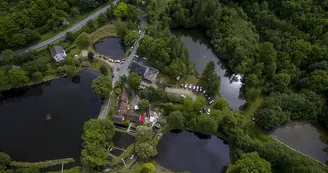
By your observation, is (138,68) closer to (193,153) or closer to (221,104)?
(221,104)

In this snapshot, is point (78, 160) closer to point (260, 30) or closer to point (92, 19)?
point (92, 19)

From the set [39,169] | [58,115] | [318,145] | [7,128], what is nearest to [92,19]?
[58,115]

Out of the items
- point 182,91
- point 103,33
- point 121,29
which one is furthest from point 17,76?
point 182,91

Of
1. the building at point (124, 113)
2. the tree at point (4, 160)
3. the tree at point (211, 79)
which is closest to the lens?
the tree at point (4, 160)

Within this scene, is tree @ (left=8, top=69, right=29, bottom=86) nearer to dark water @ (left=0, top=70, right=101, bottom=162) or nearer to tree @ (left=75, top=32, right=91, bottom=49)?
dark water @ (left=0, top=70, right=101, bottom=162)

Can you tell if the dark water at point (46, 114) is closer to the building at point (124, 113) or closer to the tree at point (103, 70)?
the tree at point (103, 70)

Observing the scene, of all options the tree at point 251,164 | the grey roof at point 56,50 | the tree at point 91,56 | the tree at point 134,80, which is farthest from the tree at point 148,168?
the grey roof at point 56,50

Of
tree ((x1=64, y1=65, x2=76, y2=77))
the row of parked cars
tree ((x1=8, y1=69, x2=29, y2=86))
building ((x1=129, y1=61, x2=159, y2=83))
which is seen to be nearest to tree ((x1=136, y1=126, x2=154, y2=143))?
building ((x1=129, y1=61, x2=159, y2=83))
